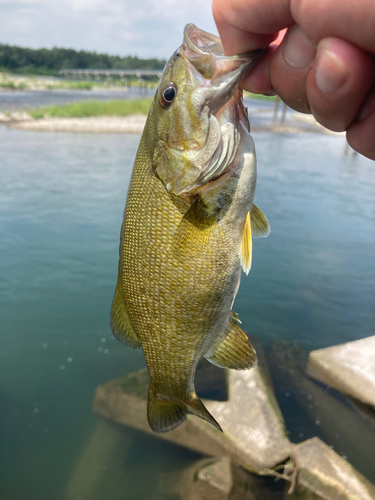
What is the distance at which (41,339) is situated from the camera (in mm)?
6086

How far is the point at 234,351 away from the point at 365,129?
1.28 metres

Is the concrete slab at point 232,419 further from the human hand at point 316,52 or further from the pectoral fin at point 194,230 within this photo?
the human hand at point 316,52

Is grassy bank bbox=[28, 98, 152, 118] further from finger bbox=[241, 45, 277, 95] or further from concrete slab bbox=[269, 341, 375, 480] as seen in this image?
finger bbox=[241, 45, 277, 95]

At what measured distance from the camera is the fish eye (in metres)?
1.60

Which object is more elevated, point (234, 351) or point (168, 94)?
point (168, 94)

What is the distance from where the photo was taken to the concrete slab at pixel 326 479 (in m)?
3.26

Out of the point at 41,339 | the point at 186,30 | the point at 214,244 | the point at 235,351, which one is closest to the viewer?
the point at 186,30

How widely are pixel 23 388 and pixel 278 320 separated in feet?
14.8

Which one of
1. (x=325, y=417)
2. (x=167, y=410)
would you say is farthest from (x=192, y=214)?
(x=325, y=417)

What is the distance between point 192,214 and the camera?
163 cm

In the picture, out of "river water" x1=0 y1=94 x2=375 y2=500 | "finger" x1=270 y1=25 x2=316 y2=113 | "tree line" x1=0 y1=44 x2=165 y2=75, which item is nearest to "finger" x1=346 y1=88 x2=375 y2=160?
"finger" x1=270 y1=25 x2=316 y2=113

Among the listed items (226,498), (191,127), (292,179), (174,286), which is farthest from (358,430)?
(292,179)

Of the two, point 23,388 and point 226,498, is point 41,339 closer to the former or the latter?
point 23,388

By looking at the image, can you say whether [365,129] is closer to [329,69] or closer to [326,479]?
[329,69]
